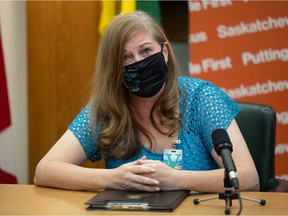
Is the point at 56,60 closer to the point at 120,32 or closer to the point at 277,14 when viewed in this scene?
the point at 277,14

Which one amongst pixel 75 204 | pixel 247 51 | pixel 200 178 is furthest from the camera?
pixel 247 51

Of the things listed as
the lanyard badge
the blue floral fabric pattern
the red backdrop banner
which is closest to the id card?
the lanyard badge

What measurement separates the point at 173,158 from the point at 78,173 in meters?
0.36

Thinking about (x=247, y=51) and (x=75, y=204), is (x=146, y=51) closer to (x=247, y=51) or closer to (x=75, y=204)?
(x=75, y=204)

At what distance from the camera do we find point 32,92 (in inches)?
187

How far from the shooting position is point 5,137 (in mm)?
3877

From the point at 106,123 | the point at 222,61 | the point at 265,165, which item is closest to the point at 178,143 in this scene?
the point at 106,123

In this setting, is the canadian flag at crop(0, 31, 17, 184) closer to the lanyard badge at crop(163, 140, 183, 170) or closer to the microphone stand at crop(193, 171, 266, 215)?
the lanyard badge at crop(163, 140, 183, 170)

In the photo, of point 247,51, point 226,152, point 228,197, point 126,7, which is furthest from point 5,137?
point 226,152

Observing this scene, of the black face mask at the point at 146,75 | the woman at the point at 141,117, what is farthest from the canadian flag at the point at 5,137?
the black face mask at the point at 146,75

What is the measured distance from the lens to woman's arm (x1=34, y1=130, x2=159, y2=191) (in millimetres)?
2020

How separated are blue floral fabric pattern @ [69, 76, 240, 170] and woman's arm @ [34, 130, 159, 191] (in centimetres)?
6

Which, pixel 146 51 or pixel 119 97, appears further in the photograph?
pixel 119 97

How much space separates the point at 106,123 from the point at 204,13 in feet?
6.28
